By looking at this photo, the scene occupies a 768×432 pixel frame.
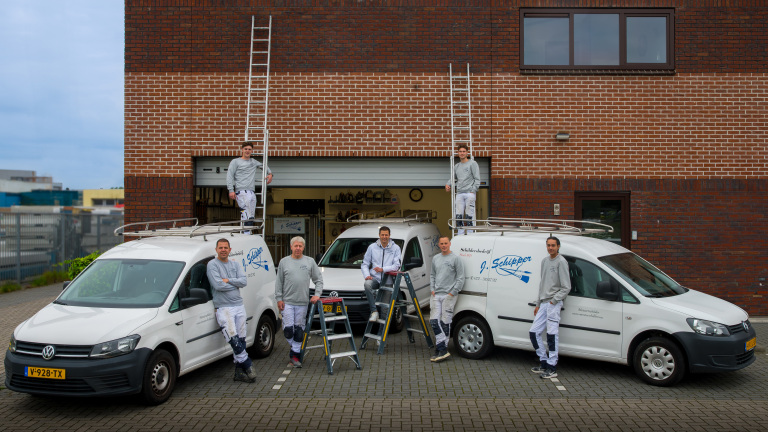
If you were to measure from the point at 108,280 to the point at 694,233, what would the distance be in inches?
419

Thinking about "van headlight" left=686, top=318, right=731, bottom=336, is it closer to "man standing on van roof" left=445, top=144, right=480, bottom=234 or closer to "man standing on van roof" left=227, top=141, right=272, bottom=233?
"man standing on van roof" left=445, top=144, right=480, bottom=234

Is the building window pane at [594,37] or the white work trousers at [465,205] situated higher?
the building window pane at [594,37]

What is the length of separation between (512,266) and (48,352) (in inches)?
228

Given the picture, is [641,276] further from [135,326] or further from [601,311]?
[135,326]

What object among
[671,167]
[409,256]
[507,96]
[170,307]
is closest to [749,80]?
[671,167]

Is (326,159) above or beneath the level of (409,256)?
above

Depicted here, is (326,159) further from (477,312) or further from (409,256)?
(477,312)

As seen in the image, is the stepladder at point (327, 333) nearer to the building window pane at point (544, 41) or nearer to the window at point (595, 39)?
the window at point (595, 39)

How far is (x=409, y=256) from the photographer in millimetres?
11594

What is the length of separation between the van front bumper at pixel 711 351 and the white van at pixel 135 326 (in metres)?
5.67

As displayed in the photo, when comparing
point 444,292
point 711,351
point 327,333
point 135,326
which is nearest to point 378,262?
point 444,292

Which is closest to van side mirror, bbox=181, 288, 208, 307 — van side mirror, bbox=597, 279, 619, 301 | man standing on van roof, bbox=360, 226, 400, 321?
man standing on van roof, bbox=360, 226, 400, 321

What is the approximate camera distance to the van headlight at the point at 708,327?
735 cm

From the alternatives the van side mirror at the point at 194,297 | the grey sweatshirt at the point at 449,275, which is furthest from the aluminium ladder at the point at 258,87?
the van side mirror at the point at 194,297
